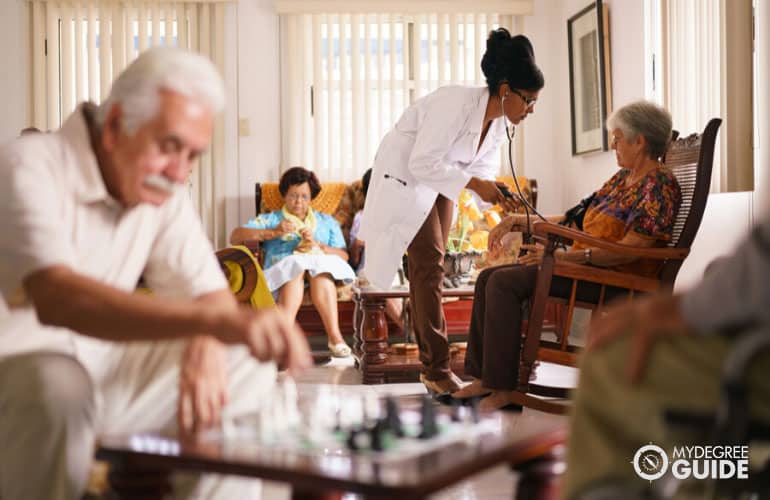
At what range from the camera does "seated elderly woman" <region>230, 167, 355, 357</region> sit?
17.0 feet

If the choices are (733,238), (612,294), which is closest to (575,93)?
(733,238)

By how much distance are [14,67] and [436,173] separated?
4.32 meters

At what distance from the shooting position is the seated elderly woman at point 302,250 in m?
5.18

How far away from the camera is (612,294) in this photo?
3.05m

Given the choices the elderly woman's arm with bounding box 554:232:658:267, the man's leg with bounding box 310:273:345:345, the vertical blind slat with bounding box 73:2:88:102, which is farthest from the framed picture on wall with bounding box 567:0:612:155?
the vertical blind slat with bounding box 73:2:88:102

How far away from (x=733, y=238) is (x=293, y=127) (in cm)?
356

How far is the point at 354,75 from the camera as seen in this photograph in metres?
6.54

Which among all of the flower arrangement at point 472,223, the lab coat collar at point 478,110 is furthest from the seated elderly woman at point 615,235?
the flower arrangement at point 472,223

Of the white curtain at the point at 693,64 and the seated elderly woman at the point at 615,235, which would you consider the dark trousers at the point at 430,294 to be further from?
the white curtain at the point at 693,64

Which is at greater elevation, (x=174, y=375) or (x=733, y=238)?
(x=733, y=238)

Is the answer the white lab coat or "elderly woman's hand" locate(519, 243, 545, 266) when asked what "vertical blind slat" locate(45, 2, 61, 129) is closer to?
the white lab coat

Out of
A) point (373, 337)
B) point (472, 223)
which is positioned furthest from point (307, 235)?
point (373, 337)

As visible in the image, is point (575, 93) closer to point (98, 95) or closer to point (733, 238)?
point (733, 238)

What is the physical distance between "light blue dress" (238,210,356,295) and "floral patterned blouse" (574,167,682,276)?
2320mm
